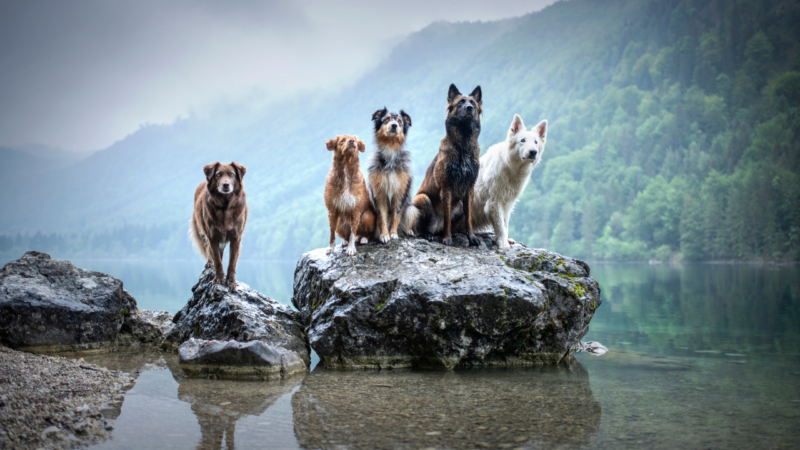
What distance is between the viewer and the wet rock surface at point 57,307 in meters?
7.84

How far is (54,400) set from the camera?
501 cm

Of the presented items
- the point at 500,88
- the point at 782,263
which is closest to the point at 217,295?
the point at 782,263

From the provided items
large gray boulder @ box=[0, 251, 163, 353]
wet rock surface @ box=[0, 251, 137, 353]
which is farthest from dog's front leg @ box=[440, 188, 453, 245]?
wet rock surface @ box=[0, 251, 137, 353]

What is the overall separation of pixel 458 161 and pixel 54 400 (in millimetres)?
5999

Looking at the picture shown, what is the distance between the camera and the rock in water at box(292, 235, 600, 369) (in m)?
6.95

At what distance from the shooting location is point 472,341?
715 centimetres

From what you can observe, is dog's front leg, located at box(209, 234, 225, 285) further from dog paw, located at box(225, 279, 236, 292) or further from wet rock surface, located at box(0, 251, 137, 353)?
wet rock surface, located at box(0, 251, 137, 353)

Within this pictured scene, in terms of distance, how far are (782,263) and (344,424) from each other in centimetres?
5397

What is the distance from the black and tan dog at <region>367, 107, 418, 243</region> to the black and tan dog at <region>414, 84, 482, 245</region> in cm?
60

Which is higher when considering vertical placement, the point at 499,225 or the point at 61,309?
the point at 499,225

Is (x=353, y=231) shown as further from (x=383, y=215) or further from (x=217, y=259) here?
(x=217, y=259)

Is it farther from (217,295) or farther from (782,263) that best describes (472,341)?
(782,263)

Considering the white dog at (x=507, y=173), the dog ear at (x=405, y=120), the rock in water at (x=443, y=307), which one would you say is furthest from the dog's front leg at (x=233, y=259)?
the white dog at (x=507, y=173)

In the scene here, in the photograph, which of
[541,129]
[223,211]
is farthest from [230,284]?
[541,129]
